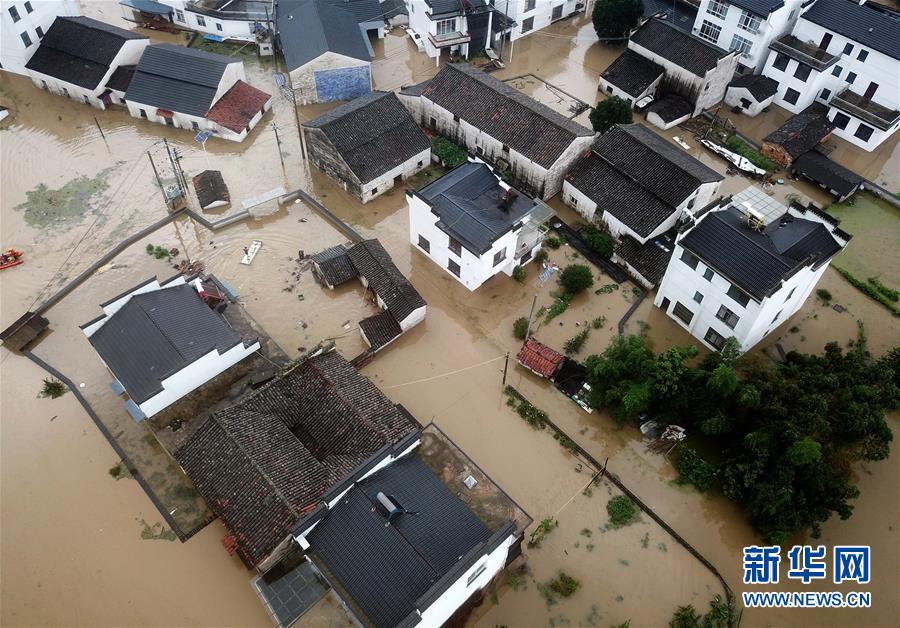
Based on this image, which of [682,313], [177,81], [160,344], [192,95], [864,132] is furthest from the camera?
[864,132]

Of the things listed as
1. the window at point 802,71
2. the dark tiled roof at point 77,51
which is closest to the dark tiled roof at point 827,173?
the window at point 802,71

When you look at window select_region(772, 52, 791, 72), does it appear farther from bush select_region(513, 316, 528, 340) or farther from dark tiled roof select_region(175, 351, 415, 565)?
dark tiled roof select_region(175, 351, 415, 565)

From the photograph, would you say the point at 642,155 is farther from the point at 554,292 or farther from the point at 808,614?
the point at 808,614

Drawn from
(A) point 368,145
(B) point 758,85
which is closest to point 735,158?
(B) point 758,85

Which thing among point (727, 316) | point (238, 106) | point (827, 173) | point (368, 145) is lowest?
point (727, 316)

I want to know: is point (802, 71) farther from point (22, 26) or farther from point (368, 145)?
point (22, 26)

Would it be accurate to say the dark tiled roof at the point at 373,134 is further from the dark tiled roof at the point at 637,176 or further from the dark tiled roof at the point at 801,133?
the dark tiled roof at the point at 801,133

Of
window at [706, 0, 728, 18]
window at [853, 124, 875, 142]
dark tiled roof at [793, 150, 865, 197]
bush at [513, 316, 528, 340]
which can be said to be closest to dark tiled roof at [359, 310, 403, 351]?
bush at [513, 316, 528, 340]
